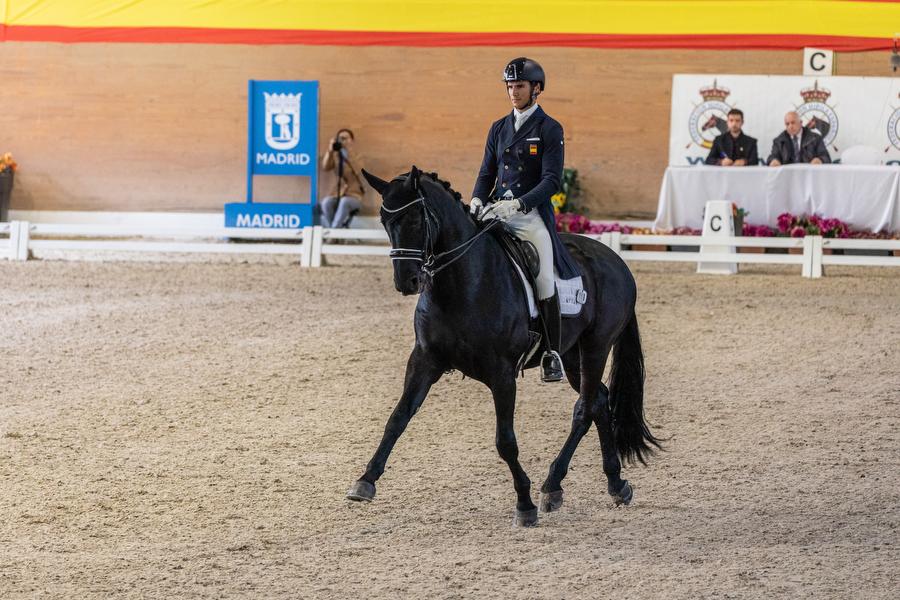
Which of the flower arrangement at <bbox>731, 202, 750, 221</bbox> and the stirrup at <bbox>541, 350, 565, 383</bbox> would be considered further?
the flower arrangement at <bbox>731, 202, 750, 221</bbox>

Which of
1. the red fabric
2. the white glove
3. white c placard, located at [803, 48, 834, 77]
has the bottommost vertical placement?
the white glove

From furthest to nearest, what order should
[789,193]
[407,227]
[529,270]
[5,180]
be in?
[5,180]
[789,193]
[529,270]
[407,227]

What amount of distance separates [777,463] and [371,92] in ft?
38.7

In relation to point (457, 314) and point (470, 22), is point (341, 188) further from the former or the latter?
point (457, 314)

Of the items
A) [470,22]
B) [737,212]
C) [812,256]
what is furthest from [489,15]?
[812,256]

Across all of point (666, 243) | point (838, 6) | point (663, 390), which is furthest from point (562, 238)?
point (838, 6)

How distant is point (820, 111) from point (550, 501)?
39.3 feet

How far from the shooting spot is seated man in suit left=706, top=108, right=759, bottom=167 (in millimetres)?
14594

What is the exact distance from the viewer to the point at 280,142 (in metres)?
15.4

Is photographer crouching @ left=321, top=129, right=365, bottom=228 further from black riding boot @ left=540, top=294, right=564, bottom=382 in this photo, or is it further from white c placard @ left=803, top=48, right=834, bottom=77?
black riding boot @ left=540, top=294, right=564, bottom=382

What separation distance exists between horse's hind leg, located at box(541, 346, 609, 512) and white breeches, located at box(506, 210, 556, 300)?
53cm

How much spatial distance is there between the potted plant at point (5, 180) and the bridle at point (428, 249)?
13.6 metres

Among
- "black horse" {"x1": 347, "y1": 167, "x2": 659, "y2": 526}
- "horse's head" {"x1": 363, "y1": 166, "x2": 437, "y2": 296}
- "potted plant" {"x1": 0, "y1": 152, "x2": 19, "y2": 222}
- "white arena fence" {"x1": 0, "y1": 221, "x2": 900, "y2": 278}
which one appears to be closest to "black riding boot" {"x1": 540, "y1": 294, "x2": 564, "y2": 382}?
"black horse" {"x1": 347, "y1": 167, "x2": 659, "y2": 526}

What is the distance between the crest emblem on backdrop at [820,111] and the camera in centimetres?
1547
